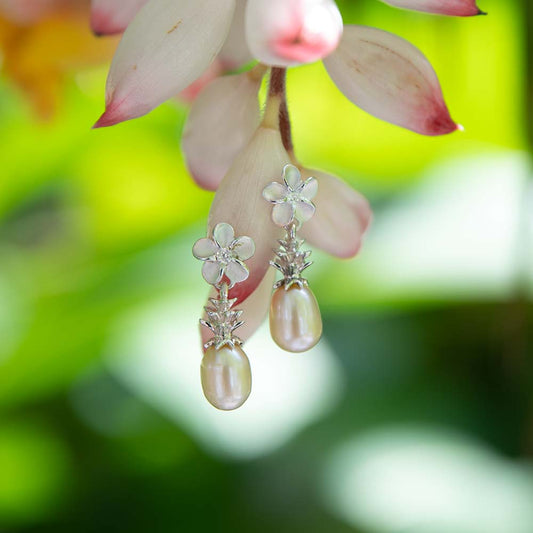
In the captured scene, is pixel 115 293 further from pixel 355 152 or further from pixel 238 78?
pixel 238 78

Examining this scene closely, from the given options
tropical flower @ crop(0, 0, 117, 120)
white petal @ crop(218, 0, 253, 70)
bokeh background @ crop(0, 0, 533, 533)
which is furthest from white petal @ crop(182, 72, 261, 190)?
bokeh background @ crop(0, 0, 533, 533)

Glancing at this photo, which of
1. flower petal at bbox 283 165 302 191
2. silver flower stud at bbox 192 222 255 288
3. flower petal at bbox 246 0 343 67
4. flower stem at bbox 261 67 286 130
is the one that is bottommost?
silver flower stud at bbox 192 222 255 288

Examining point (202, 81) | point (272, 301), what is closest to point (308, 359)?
point (202, 81)

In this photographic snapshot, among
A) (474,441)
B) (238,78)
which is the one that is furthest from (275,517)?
(238,78)

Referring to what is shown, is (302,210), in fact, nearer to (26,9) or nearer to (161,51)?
(161,51)

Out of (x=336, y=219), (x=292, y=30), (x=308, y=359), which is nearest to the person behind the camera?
(x=292, y=30)

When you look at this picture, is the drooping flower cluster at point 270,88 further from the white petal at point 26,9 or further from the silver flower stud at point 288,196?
the white petal at point 26,9

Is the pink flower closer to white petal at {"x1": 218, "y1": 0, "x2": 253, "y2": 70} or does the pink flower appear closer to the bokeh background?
white petal at {"x1": 218, "y1": 0, "x2": 253, "y2": 70}
